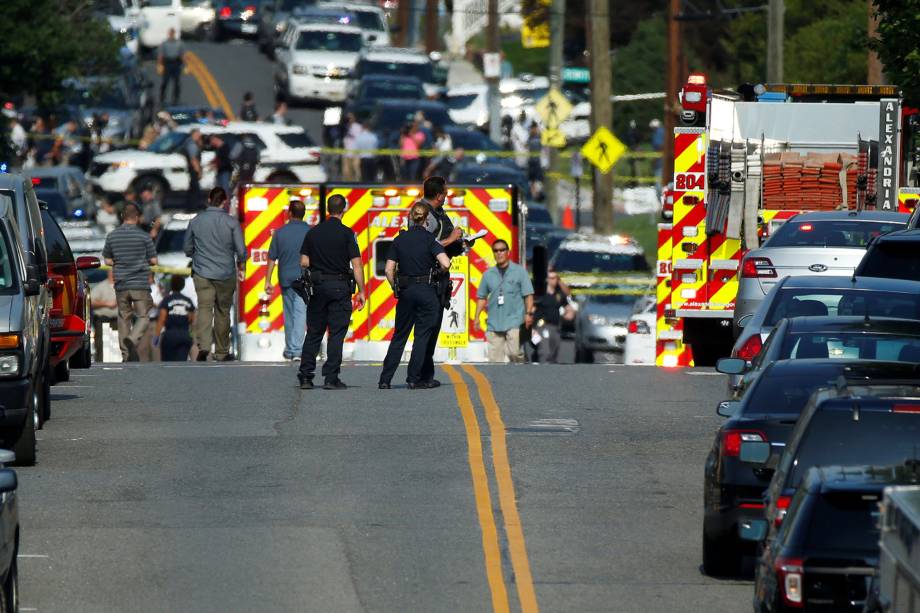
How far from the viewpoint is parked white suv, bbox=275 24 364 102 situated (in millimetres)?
57938

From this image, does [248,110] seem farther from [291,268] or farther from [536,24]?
[291,268]

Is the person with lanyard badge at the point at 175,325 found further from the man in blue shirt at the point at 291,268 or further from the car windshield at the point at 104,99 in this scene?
the car windshield at the point at 104,99

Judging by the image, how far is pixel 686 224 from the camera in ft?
80.3

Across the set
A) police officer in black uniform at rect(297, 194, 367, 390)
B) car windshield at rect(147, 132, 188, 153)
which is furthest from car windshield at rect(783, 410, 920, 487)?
car windshield at rect(147, 132, 188, 153)

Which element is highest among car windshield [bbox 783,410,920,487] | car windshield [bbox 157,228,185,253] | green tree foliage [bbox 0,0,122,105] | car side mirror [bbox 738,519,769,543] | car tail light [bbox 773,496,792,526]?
green tree foliage [bbox 0,0,122,105]

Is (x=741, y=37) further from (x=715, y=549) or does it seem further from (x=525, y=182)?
(x=715, y=549)

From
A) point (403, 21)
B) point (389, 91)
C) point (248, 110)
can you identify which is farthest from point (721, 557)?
point (403, 21)

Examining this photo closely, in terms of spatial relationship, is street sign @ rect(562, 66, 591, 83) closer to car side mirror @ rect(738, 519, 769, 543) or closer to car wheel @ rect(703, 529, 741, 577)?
car wheel @ rect(703, 529, 741, 577)

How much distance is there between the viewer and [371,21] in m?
65.3

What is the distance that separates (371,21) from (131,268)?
40242 millimetres

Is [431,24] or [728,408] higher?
[431,24]

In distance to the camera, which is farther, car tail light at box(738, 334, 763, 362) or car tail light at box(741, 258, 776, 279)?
car tail light at box(741, 258, 776, 279)

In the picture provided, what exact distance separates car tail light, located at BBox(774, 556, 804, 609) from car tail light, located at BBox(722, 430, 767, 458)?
2478 mm

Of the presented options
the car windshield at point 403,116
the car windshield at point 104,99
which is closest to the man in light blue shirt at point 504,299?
the car windshield at point 403,116
